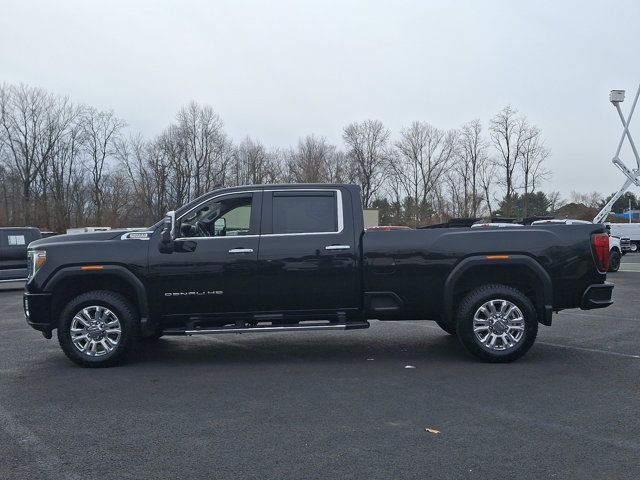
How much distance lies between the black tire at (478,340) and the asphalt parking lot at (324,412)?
18 cm

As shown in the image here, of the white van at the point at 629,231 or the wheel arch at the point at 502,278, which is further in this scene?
the white van at the point at 629,231

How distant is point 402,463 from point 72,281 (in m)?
4.91

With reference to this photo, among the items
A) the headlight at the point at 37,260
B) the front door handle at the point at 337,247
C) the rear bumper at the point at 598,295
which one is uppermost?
the front door handle at the point at 337,247

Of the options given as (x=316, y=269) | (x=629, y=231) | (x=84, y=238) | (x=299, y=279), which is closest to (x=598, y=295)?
(x=316, y=269)

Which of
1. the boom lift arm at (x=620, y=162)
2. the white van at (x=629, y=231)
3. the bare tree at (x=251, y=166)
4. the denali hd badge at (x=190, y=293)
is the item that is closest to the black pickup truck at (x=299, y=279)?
the denali hd badge at (x=190, y=293)

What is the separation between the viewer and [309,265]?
735 cm

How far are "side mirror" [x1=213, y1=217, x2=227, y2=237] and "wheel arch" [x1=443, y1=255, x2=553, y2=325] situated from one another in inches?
112

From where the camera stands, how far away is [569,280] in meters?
7.44

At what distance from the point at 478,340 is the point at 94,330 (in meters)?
4.67

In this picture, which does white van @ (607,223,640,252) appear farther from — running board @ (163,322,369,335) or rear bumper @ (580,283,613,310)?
running board @ (163,322,369,335)

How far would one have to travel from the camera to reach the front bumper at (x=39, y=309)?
24.2 ft

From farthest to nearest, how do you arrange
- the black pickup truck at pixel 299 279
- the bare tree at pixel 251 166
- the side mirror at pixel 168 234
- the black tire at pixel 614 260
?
1. the bare tree at pixel 251 166
2. the black tire at pixel 614 260
3. the black pickup truck at pixel 299 279
4. the side mirror at pixel 168 234

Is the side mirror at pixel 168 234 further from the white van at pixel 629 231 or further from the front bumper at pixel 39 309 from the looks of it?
the white van at pixel 629 231

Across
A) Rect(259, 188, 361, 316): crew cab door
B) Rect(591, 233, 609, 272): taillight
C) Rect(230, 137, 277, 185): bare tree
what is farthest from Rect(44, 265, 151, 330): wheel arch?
Rect(230, 137, 277, 185): bare tree
